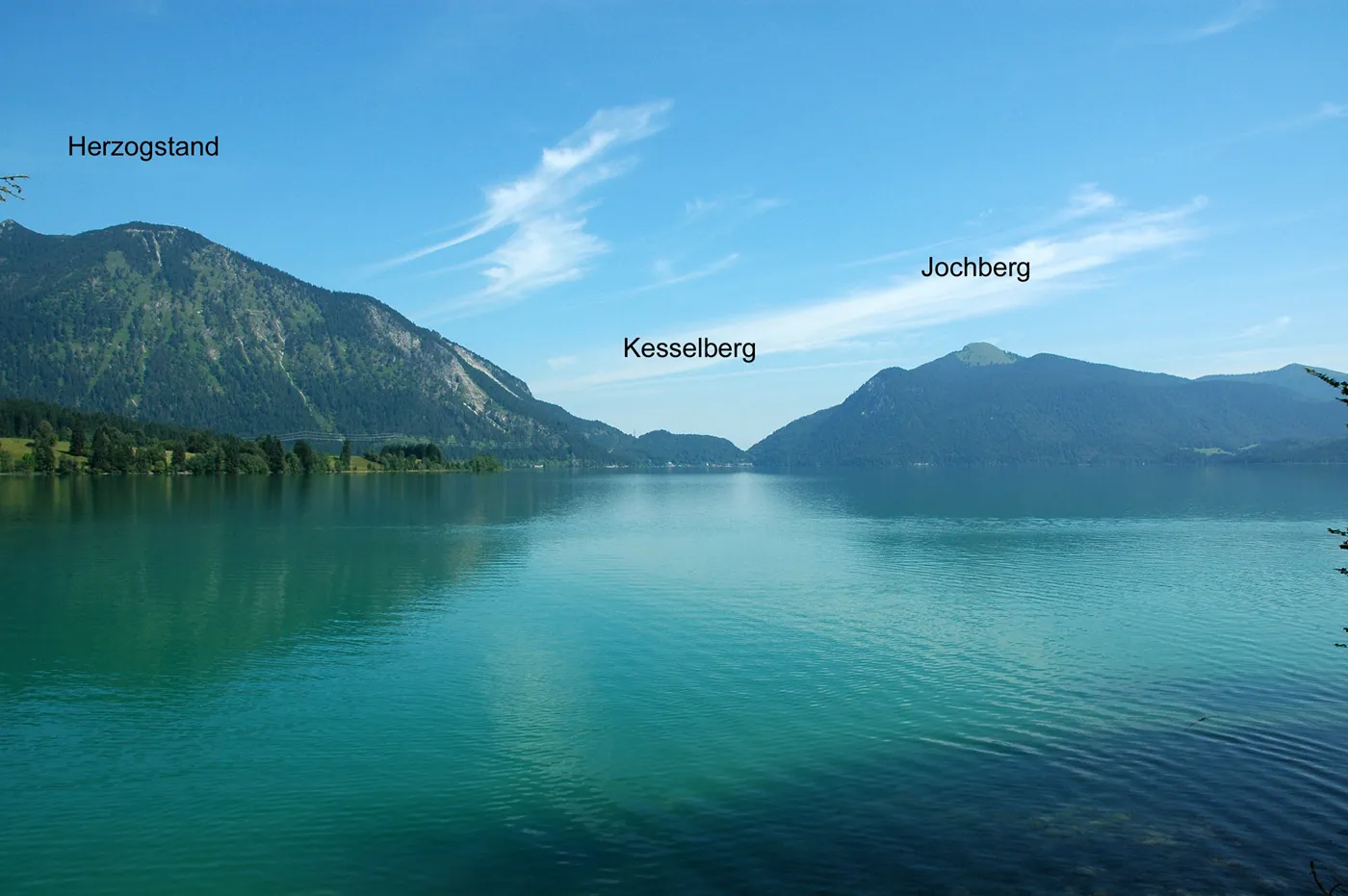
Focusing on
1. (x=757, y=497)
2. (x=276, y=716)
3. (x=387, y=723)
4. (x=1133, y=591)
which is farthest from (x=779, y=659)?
(x=757, y=497)

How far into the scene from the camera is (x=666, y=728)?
28734mm

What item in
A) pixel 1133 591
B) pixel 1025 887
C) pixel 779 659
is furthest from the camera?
pixel 1133 591

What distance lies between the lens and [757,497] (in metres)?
190

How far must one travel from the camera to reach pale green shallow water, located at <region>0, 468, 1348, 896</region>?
19141 mm

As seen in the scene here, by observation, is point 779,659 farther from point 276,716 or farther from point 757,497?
point 757,497

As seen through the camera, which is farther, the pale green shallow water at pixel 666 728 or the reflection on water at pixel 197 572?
the reflection on water at pixel 197 572

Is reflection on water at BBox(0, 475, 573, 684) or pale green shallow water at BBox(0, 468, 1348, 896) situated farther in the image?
reflection on water at BBox(0, 475, 573, 684)

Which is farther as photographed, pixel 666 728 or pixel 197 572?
pixel 197 572

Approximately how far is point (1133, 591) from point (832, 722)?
36867mm

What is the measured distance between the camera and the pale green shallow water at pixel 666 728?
19141 millimetres

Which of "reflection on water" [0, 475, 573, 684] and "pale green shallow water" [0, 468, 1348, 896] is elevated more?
"reflection on water" [0, 475, 573, 684]

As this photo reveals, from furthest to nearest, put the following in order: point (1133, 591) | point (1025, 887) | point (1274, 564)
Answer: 1. point (1274, 564)
2. point (1133, 591)
3. point (1025, 887)

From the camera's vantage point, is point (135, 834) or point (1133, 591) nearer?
point (135, 834)

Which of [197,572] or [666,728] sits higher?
[197,572]
